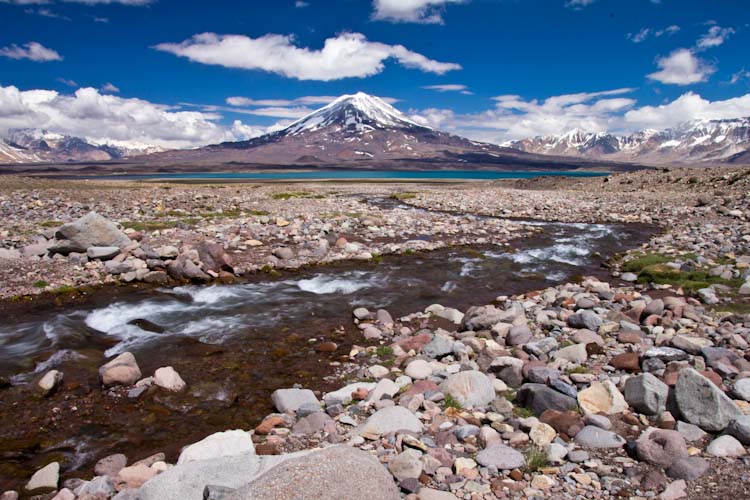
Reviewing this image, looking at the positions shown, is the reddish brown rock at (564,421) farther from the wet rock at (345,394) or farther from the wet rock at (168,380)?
the wet rock at (168,380)

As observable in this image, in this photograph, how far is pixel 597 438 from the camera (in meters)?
6.05

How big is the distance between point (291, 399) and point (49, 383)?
5.08m

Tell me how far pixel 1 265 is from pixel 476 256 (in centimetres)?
1987

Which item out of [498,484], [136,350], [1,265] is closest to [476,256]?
[136,350]

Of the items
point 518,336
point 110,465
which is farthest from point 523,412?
point 110,465

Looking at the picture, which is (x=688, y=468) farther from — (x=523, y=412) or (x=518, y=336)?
(x=518, y=336)

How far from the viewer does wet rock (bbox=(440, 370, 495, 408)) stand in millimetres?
7410

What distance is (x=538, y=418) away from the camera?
6.85 metres

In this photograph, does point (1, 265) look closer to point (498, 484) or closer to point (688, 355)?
point (498, 484)

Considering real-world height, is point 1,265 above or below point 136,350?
above

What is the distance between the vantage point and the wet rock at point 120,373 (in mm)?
9195

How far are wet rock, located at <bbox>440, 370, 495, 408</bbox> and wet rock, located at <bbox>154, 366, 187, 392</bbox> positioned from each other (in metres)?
5.46

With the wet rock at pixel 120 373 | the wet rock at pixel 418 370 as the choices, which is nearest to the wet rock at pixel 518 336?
the wet rock at pixel 418 370

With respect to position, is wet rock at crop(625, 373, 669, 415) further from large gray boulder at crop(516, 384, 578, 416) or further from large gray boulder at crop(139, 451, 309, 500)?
large gray boulder at crop(139, 451, 309, 500)
